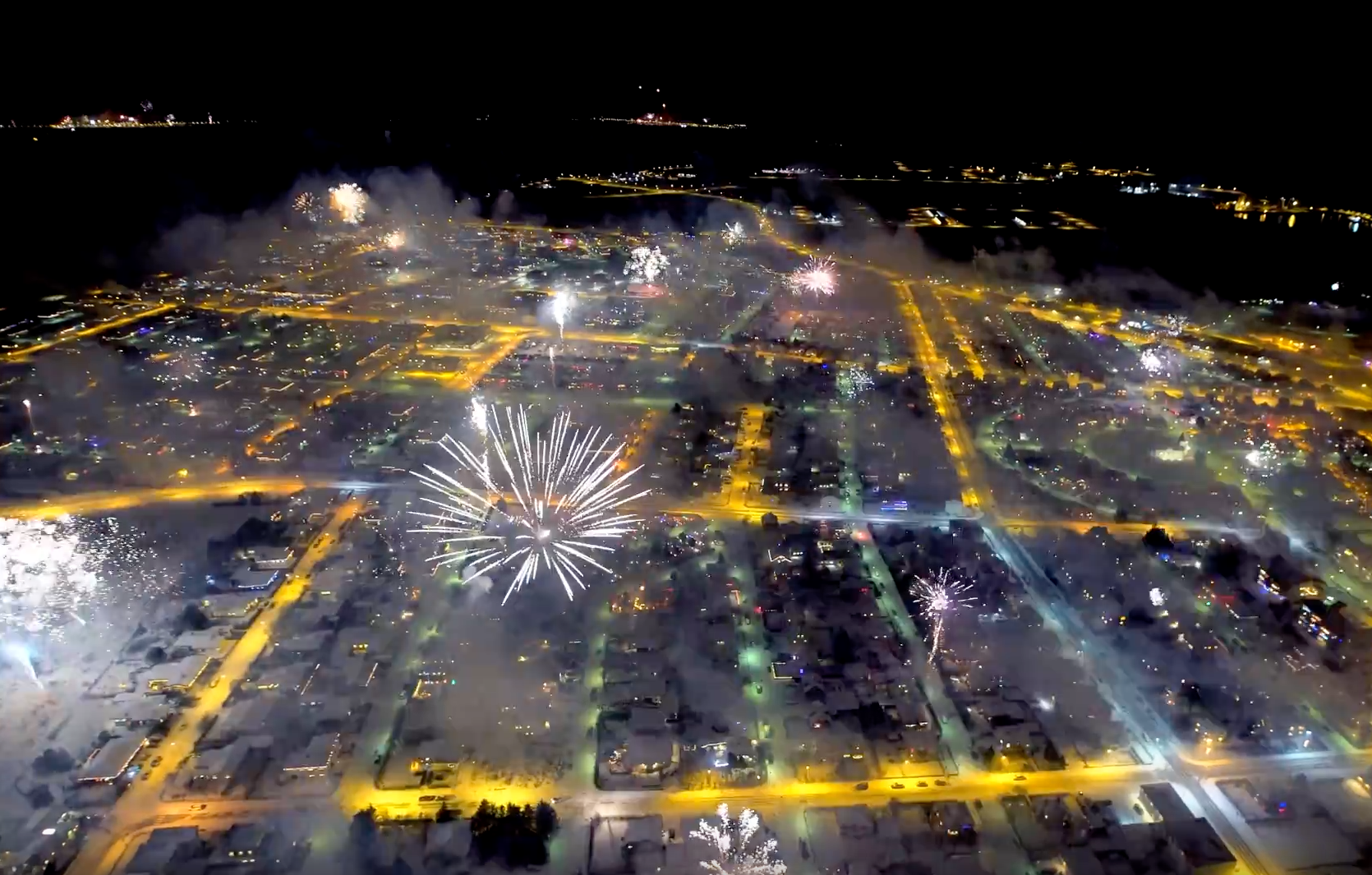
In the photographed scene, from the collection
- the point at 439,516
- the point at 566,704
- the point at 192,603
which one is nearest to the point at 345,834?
the point at 566,704

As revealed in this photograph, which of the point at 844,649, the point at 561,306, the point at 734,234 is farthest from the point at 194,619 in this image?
the point at 734,234

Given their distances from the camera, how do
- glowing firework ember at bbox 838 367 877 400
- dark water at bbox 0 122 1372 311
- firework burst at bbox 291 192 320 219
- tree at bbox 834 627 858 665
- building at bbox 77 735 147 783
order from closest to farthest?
building at bbox 77 735 147 783 < tree at bbox 834 627 858 665 < glowing firework ember at bbox 838 367 877 400 < dark water at bbox 0 122 1372 311 < firework burst at bbox 291 192 320 219

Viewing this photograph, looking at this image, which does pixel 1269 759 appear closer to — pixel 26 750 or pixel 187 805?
pixel 187 805

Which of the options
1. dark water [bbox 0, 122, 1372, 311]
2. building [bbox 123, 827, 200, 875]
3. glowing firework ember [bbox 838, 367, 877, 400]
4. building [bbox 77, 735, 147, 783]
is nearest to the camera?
building [bbox 123, 827, 200, 875]

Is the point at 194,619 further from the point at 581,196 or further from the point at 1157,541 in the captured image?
the point at 581,196

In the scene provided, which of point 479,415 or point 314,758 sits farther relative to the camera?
point 479,415

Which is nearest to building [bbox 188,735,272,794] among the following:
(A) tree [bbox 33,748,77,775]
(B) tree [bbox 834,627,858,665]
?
(A) tree [bbox 33,748,77,775]

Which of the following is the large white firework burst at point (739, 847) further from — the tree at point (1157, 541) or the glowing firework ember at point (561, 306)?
the glowing firework ember at point (561, 306)

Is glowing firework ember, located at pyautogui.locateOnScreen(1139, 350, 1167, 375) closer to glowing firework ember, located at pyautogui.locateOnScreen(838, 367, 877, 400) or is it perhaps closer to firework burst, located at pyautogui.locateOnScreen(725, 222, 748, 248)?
glowing firework ember, located at pyautogui.locateOnScreen(838, 367, 877, 400)
